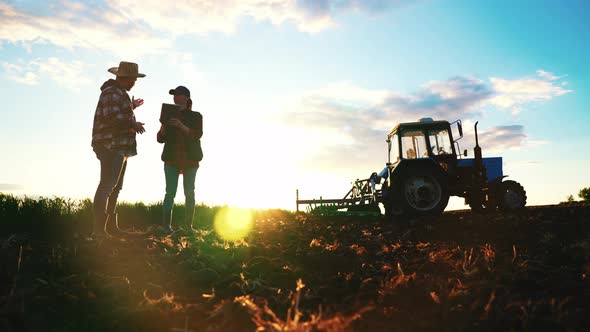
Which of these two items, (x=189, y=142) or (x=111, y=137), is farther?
(x=189, y=142)

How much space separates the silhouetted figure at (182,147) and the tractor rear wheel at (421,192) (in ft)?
17.7

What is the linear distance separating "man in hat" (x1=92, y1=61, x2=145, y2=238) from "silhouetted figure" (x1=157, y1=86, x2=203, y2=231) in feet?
1.73

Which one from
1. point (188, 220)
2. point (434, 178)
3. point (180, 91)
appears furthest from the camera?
point (434, 178)

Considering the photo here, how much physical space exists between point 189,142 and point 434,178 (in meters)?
5.99

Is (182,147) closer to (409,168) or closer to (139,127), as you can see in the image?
(139,127)

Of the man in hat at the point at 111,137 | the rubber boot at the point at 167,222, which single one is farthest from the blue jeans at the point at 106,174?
the rubber boot at the point at 167,222

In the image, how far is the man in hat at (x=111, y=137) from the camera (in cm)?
471

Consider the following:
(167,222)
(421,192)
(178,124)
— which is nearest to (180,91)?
(178,124)

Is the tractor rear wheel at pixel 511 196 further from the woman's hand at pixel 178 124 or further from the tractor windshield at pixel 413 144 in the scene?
the woman's hand at pixel 178 124

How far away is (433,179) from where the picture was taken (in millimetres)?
9305

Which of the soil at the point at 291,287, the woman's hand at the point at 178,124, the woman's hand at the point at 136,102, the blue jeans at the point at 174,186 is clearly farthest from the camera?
the blue jeans at the point at 174,186

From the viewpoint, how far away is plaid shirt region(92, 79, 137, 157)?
4.71 meters

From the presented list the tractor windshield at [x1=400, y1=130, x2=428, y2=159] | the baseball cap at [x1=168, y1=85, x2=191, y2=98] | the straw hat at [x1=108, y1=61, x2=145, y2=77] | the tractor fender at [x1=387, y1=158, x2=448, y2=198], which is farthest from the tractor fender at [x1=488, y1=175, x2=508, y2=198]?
the straw hat at [x1=108, y1=61, x2=145, y2=77]

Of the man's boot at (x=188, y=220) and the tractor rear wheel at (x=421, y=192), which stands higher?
the tractor rear wheel at (x=421, y=192)
